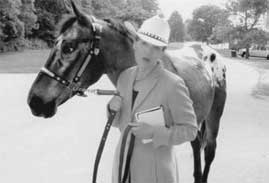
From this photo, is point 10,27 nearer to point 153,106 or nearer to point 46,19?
point 46,19

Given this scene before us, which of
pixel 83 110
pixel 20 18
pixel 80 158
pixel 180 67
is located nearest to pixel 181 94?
pixel 180 67

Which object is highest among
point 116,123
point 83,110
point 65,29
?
point 65,29

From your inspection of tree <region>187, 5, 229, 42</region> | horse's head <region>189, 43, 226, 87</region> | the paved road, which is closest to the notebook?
horse's head <region>189, 43, 226, 87</region>

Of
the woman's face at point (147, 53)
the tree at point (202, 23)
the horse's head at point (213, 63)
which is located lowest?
the tree at point (202, 23)

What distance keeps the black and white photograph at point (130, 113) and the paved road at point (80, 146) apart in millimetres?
15

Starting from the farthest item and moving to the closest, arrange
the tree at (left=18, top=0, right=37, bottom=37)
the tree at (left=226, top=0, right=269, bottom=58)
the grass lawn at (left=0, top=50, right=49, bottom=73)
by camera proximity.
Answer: the tree at (left=226, top=0, right=269, bottom=58)
the tree at (left=18, top=0, right=37, bottom=37)
the grass lawn at (left=0, top=50, right=49, bottom=73)

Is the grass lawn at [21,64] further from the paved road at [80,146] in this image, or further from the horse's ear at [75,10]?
the horse's ear at [75,10]

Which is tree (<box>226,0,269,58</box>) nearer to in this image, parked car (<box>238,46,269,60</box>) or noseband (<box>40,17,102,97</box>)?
parked car (<box>238,46,269,60</box>)

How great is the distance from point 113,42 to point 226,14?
50124 millimetres

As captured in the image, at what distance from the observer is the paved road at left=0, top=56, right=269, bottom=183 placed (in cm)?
519

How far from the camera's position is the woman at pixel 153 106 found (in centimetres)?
212

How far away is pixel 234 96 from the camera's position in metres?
13.0

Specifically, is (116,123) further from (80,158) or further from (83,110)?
(83,110)

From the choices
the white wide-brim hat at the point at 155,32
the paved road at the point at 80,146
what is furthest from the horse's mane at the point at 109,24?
the paved road at the point at 80,146
